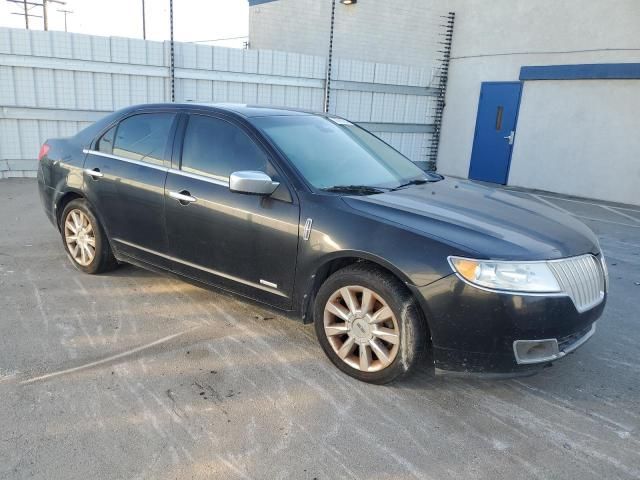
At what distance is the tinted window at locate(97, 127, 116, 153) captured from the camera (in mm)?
4559

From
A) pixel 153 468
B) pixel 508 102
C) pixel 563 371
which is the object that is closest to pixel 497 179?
pixel 508 102

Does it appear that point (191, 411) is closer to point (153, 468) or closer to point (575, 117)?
point (153, 468)

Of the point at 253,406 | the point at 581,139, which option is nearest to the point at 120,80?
the point at 253,406

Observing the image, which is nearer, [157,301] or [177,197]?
[177,197]

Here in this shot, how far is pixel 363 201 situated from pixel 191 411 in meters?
1.58

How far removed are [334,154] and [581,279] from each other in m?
1.85

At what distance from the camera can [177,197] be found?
3.90 metres

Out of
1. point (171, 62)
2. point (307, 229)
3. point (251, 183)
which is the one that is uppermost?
point (171, 62)

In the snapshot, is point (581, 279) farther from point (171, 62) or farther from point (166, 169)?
point (171, 62)

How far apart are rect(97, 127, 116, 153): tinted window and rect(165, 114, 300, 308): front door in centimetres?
93

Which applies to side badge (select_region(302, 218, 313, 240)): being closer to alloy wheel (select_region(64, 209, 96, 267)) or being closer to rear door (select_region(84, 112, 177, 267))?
rear door (select_region(84, 112, 177, 267))

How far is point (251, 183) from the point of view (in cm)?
332

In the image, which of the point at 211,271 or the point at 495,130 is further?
the point at 495,130

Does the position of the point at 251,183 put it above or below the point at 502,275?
above
